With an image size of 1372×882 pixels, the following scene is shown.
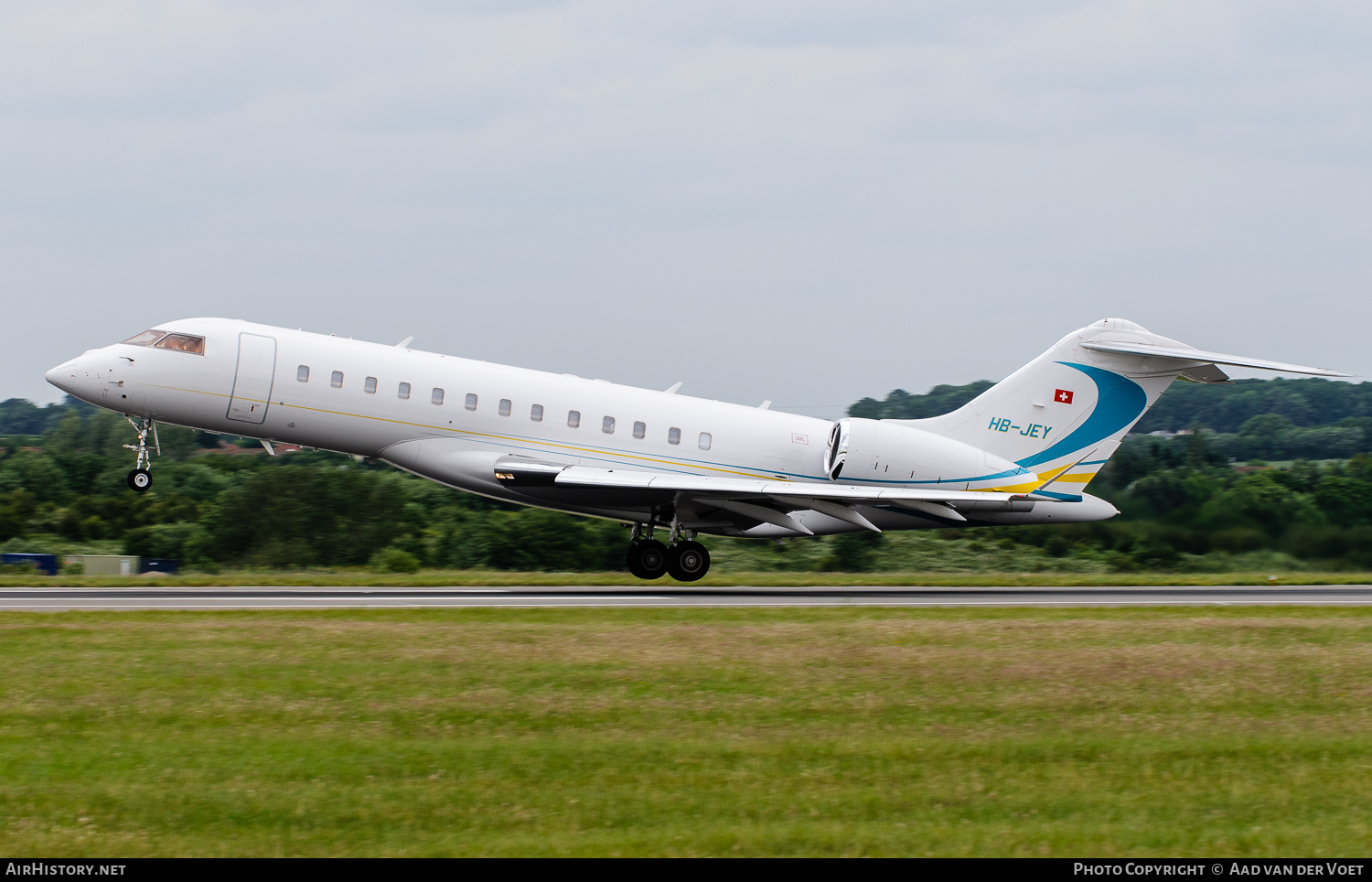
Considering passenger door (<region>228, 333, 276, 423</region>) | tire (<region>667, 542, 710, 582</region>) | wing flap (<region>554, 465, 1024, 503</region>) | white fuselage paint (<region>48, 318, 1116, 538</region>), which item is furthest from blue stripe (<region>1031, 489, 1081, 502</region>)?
passenger door (<region>228, 333, 276, 423</region>)

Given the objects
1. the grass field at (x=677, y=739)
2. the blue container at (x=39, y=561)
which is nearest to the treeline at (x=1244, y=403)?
the blue container at (x=39, y=561)

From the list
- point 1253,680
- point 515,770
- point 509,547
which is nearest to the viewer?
point 515,770

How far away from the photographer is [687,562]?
81.6 feet

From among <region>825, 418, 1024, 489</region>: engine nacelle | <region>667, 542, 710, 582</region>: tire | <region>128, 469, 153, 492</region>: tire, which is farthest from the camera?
<region>825, 418, 1024, 489</region>: engine nacelle

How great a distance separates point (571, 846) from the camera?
823 cm

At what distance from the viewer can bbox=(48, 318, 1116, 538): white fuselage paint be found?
908 inches

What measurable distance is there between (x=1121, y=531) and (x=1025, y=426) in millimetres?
3366

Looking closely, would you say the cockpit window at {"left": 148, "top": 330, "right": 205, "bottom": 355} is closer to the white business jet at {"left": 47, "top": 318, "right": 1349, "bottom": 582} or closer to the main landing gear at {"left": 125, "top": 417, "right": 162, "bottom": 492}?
the white business jet at {"left": 47, "top": 318, "right": 1349, "bottom": 582}

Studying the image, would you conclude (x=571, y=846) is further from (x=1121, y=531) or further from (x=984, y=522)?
(x=1121, y=531)

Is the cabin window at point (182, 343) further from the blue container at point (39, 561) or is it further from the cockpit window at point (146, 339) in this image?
the blue container at point (39, 561)

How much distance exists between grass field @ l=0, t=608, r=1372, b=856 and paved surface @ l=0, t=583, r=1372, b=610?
337cm

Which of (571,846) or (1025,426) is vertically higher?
(1025,426)

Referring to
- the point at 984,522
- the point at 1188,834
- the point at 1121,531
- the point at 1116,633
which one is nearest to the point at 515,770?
the point at 1188,834

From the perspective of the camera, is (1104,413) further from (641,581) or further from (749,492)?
(641,581)
